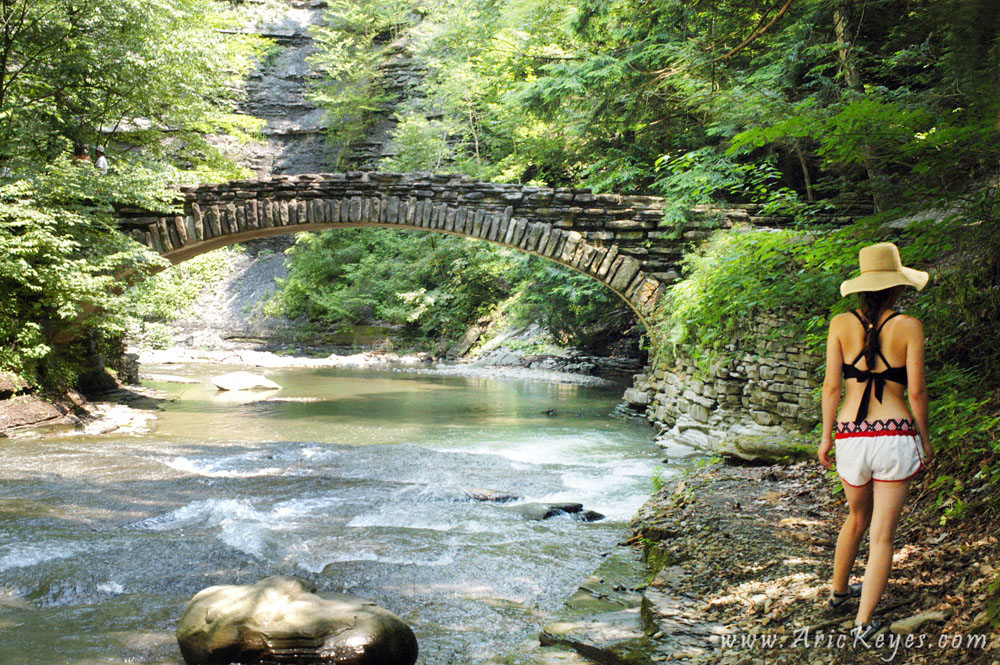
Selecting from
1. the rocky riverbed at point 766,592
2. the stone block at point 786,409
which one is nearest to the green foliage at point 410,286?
the stone block at point 786,409

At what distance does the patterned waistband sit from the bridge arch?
9.52 meters

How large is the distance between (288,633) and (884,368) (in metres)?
2.85

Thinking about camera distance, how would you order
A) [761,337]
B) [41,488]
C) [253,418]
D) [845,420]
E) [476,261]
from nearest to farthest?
1. [845,420]
2. [41,488]
3. [761,337]
4. [253,418]
5. [476,261]

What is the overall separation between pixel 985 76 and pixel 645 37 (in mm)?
11750

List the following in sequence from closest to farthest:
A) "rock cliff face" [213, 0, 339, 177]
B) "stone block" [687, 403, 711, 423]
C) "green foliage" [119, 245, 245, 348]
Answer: "stone block" [687, 403, 711, 423]
"green foliage" [119, 245, 245, 348]
"rock cliff face" [213, 0, 339, 177]

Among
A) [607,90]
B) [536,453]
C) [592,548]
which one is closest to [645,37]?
[607,90]

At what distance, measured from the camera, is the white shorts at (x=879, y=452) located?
2.68 meters

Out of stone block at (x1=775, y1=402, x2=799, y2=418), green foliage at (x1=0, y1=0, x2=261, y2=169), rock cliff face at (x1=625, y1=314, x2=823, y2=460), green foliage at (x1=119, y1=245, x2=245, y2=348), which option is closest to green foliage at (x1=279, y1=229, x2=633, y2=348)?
green foliage at (x1=119, y1=245, x2=245, y2=348)

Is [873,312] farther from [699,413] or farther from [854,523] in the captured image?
[699,413]

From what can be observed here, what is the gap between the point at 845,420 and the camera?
284 centimetres

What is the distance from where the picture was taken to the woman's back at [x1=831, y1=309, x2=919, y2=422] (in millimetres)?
2748

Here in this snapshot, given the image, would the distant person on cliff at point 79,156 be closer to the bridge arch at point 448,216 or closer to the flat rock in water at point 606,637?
the bridge arch at point 448,216

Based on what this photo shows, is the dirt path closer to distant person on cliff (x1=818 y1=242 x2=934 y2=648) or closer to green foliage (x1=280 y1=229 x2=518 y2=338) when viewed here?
distant person on cliff (x1=818 y1=242 x2=934 y2=648)

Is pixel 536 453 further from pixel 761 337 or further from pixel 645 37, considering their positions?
pixel 645 37
